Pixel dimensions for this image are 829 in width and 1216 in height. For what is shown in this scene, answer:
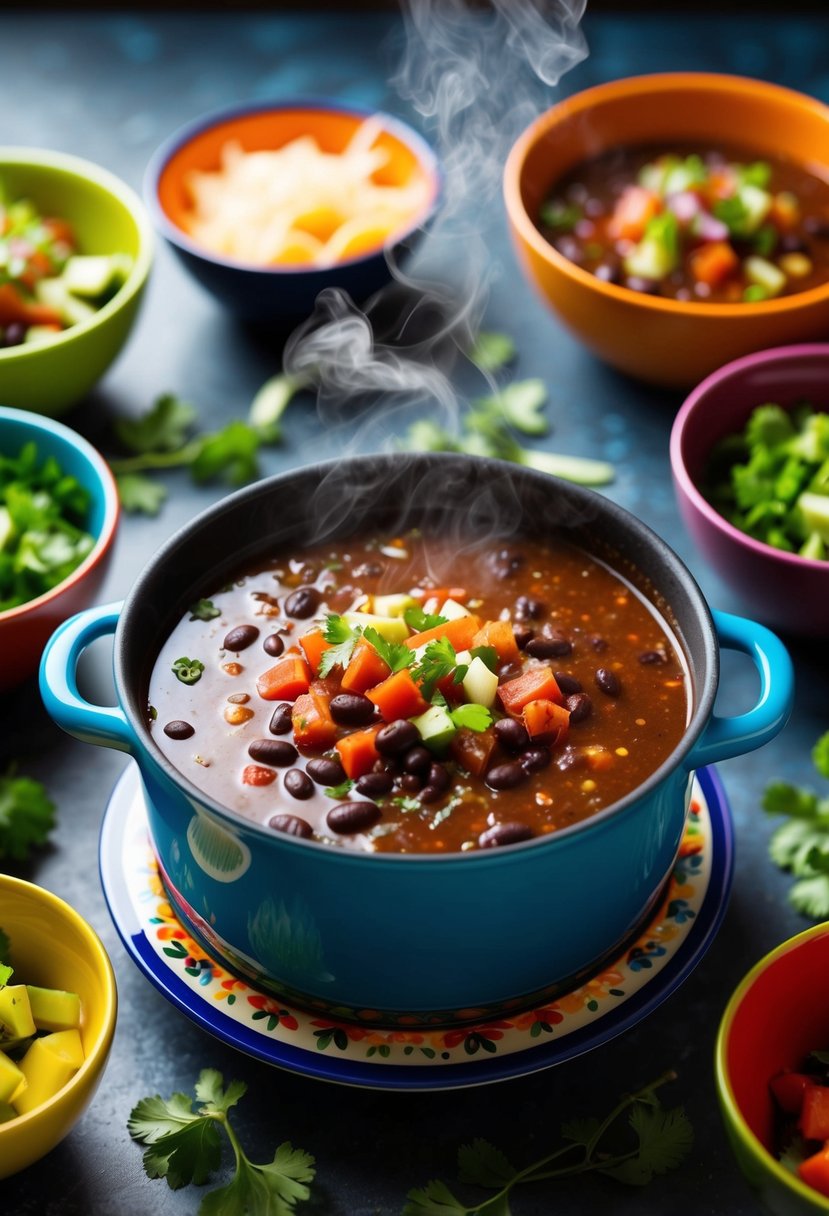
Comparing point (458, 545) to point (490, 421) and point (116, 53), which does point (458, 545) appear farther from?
point (116, 53)

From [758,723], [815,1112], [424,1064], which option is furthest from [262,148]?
[815,1112]

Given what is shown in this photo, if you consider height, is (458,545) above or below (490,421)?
above

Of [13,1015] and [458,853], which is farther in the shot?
[13,1015]

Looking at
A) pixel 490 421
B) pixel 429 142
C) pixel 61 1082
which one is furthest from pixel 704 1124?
pixel 429 142

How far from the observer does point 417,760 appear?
2.42 metres

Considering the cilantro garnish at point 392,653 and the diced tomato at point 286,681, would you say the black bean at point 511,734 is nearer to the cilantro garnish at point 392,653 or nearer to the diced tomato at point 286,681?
the cilantro garnish at point 392,653

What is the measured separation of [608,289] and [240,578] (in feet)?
4.51

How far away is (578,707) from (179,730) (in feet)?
2.38

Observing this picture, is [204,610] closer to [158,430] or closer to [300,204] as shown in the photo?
[158,430]

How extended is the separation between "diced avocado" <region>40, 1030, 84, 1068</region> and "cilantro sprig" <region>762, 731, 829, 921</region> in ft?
4.26

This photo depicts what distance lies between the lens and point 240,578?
2906mm

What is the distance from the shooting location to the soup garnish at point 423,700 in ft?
7.93

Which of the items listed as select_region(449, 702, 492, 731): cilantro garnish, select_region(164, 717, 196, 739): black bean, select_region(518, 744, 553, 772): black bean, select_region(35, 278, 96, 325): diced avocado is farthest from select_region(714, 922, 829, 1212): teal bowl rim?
select_region(35, 278, 96, 325): diced avocado

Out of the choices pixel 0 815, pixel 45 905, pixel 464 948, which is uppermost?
pixel 464 948
